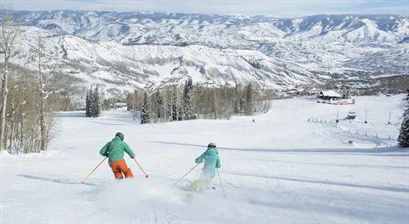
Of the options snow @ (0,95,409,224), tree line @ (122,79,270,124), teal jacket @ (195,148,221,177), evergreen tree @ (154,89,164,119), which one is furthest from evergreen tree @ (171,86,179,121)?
teal jacket @ (195,148,221,177)

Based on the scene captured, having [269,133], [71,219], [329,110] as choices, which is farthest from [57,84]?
[329,110]

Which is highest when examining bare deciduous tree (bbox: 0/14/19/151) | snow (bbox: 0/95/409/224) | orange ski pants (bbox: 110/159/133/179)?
bare deciduous tree (bbox: 0/14/19/151)

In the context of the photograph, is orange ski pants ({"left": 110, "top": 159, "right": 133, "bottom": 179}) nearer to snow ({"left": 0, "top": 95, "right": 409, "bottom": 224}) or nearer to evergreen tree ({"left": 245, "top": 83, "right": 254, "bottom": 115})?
snow ({"left": 0, "top": 95, "right": 409, "bottom": 224})

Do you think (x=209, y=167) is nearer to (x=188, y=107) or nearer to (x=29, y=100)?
(x=29, y=100)

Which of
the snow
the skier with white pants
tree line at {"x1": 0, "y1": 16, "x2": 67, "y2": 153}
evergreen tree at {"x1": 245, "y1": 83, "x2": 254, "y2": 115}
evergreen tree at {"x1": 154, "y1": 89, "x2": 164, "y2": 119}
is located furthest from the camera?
evergreen tree at {"x1": 245, "y1": 83, "x2": 254, "y2": 115}

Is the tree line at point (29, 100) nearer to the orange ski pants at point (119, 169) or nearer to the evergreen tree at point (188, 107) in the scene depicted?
the orange ski pants at point (119, 169)

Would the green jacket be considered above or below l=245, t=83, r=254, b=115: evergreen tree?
above

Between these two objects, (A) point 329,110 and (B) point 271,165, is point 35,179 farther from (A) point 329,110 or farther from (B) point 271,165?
(A) point 329,110

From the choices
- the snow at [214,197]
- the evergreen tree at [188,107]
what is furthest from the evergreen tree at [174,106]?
the snow at [214,197]

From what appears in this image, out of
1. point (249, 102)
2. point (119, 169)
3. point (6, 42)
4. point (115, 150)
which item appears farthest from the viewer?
point (249, 102)

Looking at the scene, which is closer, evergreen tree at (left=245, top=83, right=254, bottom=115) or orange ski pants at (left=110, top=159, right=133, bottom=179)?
orange ski pants at (left=110, top=159, right=133, bottom=179)

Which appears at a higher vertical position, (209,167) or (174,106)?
(209,167)

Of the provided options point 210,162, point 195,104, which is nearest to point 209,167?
point 210,162

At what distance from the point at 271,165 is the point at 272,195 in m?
11.4
